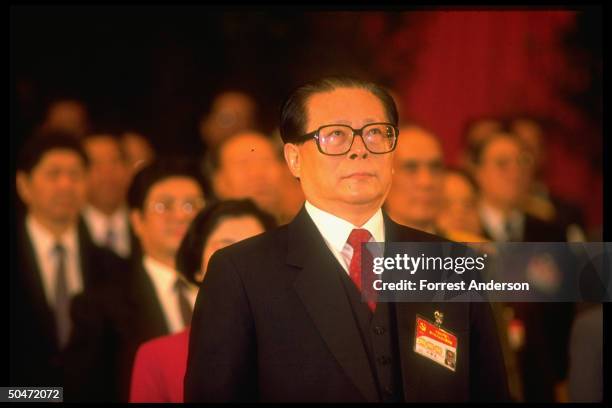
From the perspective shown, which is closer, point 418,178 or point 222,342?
point 222,342

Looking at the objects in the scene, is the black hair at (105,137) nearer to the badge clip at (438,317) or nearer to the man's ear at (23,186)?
the man's ear at (23,186)

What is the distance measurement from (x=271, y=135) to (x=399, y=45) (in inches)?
20.8

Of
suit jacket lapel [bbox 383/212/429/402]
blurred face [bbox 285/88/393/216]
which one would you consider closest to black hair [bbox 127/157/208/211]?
blurred face [bbox 285/88/393/216]

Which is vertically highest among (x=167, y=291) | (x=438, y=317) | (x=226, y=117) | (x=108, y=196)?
(x=226, y=117)

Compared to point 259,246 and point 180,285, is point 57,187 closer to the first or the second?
point 180,285

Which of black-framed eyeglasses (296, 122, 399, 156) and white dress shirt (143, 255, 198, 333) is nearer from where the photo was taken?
black-framed eyeglasses (296, 122, 399, 156)

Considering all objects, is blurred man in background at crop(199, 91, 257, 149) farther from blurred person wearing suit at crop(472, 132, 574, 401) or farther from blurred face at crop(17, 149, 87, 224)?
blurred person wearing suit at crop(472, 132, 574, 401)

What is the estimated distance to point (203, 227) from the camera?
2898 mm

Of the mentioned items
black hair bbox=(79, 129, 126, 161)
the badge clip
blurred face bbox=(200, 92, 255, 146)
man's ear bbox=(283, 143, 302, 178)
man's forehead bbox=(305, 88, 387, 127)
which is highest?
blurred face bbox=(200, 92, 255, 146)

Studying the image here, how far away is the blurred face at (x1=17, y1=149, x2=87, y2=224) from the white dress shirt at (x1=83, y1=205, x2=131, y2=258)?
47mm

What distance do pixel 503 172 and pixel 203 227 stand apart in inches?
41.7

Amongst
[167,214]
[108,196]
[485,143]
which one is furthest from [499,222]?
[108,196]

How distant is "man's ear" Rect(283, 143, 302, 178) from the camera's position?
Result: 8.84 feet

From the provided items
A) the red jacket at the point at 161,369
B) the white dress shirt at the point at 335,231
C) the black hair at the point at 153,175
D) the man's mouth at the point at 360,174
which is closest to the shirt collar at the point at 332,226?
the white dress shirt at the point at 335,231
